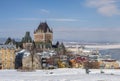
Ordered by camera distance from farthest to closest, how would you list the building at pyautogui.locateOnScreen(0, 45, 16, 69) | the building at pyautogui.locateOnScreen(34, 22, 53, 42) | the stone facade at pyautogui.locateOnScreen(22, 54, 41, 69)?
the building at pyautogui.locateOnScreen(34, 22, 53, 42), the building at pyautogui.locateOnScreen(0, 45, 16, 69), the stone facade at pyautogui.locateOnScreen(22, 54, 41, 69)

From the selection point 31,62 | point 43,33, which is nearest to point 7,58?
point 31,62

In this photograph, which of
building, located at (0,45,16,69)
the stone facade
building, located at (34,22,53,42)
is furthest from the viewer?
building, located at (34,22,53,42)

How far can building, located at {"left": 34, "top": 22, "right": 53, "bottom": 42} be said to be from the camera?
141387 mm

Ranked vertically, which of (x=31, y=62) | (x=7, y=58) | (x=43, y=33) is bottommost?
(x=31, y=62)

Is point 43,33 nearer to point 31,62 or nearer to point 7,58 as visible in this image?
point 7,58

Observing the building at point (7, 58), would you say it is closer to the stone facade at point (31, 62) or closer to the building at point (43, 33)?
the stone facade at point (31, 62)

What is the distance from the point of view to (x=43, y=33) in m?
141

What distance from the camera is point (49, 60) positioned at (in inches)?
3610

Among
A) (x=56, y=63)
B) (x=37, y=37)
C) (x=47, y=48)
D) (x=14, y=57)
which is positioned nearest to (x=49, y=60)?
(x=56, y=63)

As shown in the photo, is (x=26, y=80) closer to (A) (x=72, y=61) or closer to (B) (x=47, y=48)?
(A) (x=72, y=61)

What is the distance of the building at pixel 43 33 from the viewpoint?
14139 cm

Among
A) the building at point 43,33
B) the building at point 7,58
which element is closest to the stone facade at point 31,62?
the building at point 7,58

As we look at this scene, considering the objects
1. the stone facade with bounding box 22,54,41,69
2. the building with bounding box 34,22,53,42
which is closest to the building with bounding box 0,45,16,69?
the stone facade with bounding box 22,54,41,69

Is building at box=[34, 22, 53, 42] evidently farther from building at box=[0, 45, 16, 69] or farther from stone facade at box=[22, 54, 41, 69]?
stone facade at box=[22, 54, 41, 69]
